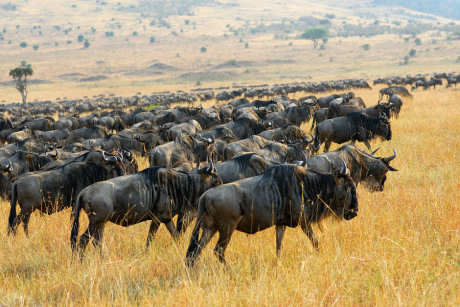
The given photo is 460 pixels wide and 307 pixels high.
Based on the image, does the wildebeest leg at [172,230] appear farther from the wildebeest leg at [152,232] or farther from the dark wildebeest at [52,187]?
the dark wildebeest at [52,187]

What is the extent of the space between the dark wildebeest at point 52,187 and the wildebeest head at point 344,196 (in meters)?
3.53

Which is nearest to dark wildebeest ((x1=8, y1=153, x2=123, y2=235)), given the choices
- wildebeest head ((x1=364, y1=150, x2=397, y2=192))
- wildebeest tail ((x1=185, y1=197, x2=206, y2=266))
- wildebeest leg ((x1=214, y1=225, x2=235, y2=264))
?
wildebeest tail ((x1=185, y1=197, x2=206, y2=266))

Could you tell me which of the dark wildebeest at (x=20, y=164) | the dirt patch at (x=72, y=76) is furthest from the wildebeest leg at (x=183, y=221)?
the dirt patch at (x=72, y=76)

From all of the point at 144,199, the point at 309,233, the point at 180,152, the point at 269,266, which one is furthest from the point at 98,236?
the point at 180,152

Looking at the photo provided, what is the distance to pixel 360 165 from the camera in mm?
7629

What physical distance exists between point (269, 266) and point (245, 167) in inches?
84.8

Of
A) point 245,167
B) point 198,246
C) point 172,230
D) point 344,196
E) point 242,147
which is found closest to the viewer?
point 198,246

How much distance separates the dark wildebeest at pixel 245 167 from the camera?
Result: 21.7 feet

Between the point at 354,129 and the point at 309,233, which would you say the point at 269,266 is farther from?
the point at 354,129

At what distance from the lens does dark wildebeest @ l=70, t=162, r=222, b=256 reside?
526 centimetres

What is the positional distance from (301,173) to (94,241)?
8.79ft

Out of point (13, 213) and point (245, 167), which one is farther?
point (245, 167)

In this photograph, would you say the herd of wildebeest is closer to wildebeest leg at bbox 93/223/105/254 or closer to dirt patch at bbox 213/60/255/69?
wildebeest leg at bbox 93/223/105/254

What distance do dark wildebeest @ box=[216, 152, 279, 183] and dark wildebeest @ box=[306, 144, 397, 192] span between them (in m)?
1.17
